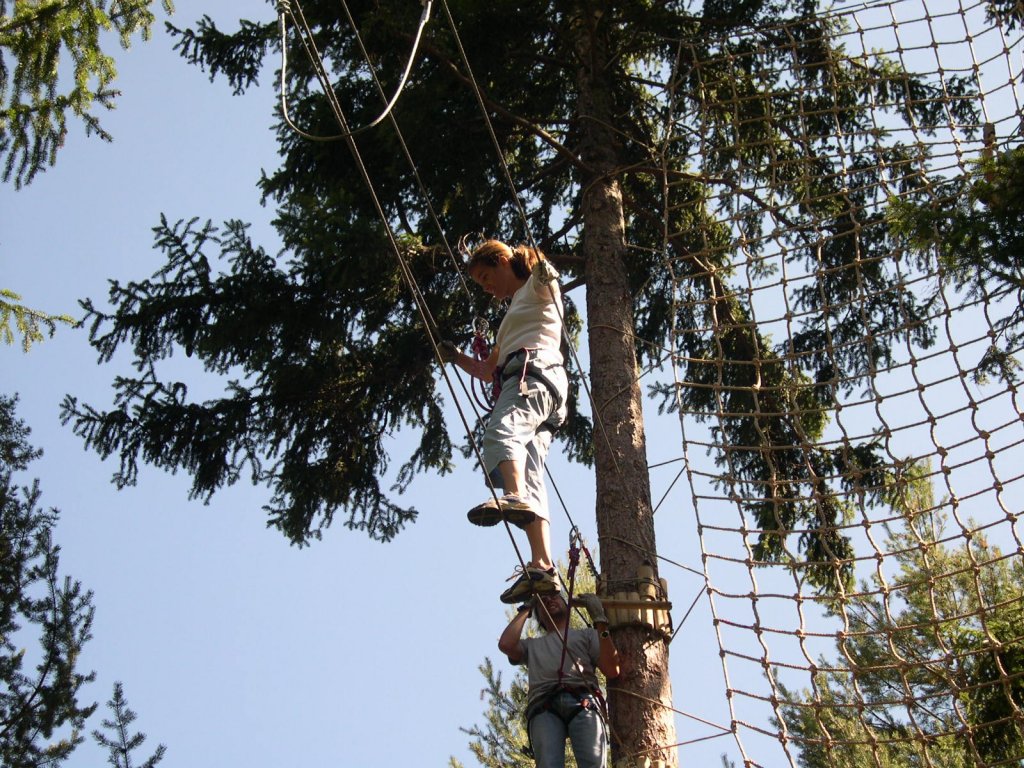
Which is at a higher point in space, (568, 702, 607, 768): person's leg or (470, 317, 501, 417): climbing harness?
(470, 317, 501, 417): climbing harness

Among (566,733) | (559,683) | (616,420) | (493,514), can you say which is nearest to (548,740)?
(566,733)

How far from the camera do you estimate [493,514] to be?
3.76 m

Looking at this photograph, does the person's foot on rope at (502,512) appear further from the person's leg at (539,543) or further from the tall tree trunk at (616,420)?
the tall tree trunk at (616,420)

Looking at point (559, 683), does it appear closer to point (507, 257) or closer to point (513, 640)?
point (513, 640)

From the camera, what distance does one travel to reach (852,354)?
664 cm

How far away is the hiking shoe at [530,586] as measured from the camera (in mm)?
3822

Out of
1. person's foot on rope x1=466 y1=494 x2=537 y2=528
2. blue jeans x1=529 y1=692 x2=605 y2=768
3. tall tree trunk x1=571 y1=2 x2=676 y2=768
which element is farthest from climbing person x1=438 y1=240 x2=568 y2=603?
tall tree trunk x1=571 y1=2 x2=676 y2=768

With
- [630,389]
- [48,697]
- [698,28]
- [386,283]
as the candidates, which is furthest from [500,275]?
[48,697]

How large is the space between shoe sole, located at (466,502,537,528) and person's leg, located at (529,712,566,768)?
2.00ft

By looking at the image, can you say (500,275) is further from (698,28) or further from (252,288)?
(698,28)

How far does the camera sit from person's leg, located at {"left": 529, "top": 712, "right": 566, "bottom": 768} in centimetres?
377

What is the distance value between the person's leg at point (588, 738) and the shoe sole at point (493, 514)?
623 millimetres

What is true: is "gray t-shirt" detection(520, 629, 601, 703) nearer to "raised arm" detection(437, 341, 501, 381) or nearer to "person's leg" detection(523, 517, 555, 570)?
"person's leg" detection(523, 517, 555, 570)

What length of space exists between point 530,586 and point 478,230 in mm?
3313
